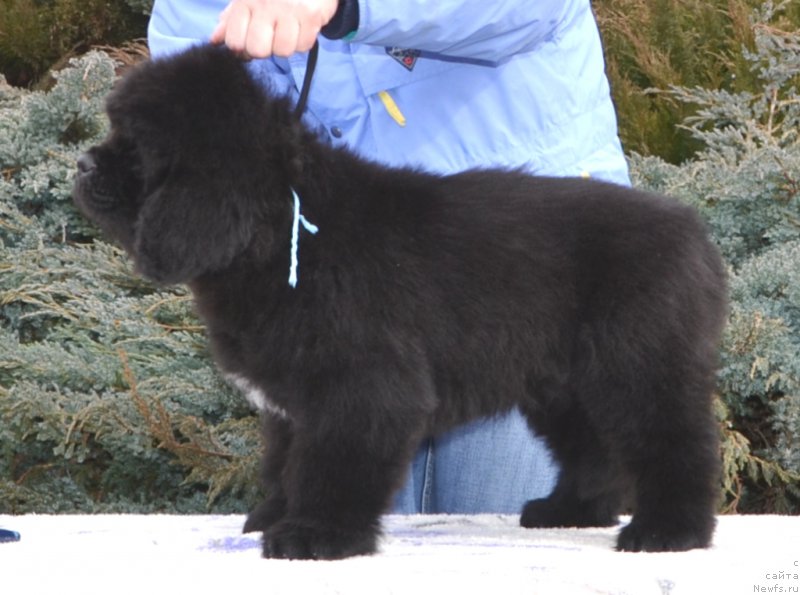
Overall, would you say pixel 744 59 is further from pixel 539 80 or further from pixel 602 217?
pixel 602 217

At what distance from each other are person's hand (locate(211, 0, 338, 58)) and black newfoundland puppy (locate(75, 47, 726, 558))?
0.05 m

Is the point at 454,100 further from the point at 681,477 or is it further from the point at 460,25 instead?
the point at 681,477

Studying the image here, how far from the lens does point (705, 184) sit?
4848 millimetres

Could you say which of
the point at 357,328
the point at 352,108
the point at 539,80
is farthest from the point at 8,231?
the point at 357,328

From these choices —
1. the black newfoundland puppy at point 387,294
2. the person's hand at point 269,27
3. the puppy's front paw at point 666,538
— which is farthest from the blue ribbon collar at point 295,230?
the puppy's front paw at point 666,538

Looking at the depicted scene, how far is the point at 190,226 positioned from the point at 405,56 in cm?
99

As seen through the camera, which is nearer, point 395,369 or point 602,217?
point 395,369

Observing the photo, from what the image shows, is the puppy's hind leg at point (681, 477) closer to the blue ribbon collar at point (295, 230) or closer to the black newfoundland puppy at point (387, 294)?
the black newfoundland puppy at point (387, 294)

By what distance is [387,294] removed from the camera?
Answer: 2.40 m

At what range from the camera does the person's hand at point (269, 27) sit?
7.67ft

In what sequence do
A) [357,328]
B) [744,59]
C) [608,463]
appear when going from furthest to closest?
[744,59]
[608,463]
[357,328]

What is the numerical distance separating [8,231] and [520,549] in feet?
11.0

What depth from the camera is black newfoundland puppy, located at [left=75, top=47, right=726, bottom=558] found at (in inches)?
90.7

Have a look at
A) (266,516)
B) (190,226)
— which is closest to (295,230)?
(190,226)
